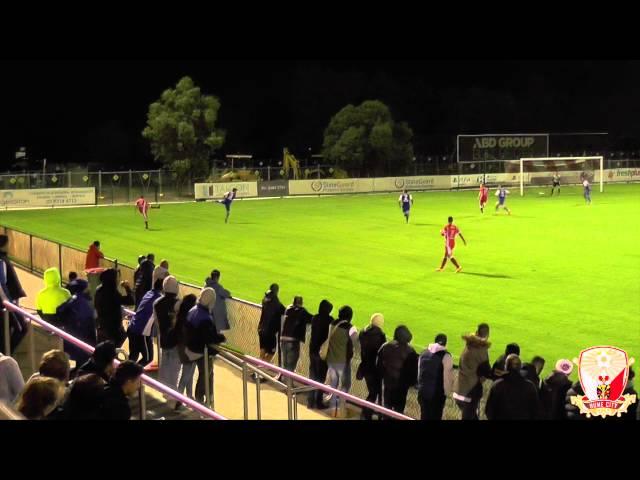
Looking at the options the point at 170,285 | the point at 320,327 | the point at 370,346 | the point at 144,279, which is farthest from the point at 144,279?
the point at 370,346

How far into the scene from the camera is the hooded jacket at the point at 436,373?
1070 centimetres

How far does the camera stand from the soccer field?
1881cm

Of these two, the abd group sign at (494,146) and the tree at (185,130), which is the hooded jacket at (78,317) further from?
the abd group sign at (494,146)

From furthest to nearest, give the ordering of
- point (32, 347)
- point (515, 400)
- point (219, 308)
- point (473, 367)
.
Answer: point (219, 308) < point (473, 367) < point (32, 347) < point (515, 400)

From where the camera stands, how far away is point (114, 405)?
6.38 meters

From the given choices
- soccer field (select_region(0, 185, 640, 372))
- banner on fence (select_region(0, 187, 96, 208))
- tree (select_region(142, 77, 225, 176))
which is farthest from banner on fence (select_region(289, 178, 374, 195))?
banner on fence (select_region(0, 187, 96, 208))

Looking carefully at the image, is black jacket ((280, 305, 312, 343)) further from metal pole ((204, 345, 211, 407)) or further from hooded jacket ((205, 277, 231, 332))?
metal pole ((204, 345, 211, 407))

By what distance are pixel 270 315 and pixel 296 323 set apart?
812mm

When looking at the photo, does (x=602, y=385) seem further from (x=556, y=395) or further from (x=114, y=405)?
(x=114, y=405)

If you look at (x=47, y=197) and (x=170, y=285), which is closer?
(x=170, y=285)

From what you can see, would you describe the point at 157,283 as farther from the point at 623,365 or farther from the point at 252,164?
the point at 252,164

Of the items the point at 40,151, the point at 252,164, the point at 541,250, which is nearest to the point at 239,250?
the point at 541,250

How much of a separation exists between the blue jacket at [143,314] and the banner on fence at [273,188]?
175 ft

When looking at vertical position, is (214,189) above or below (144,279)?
above
